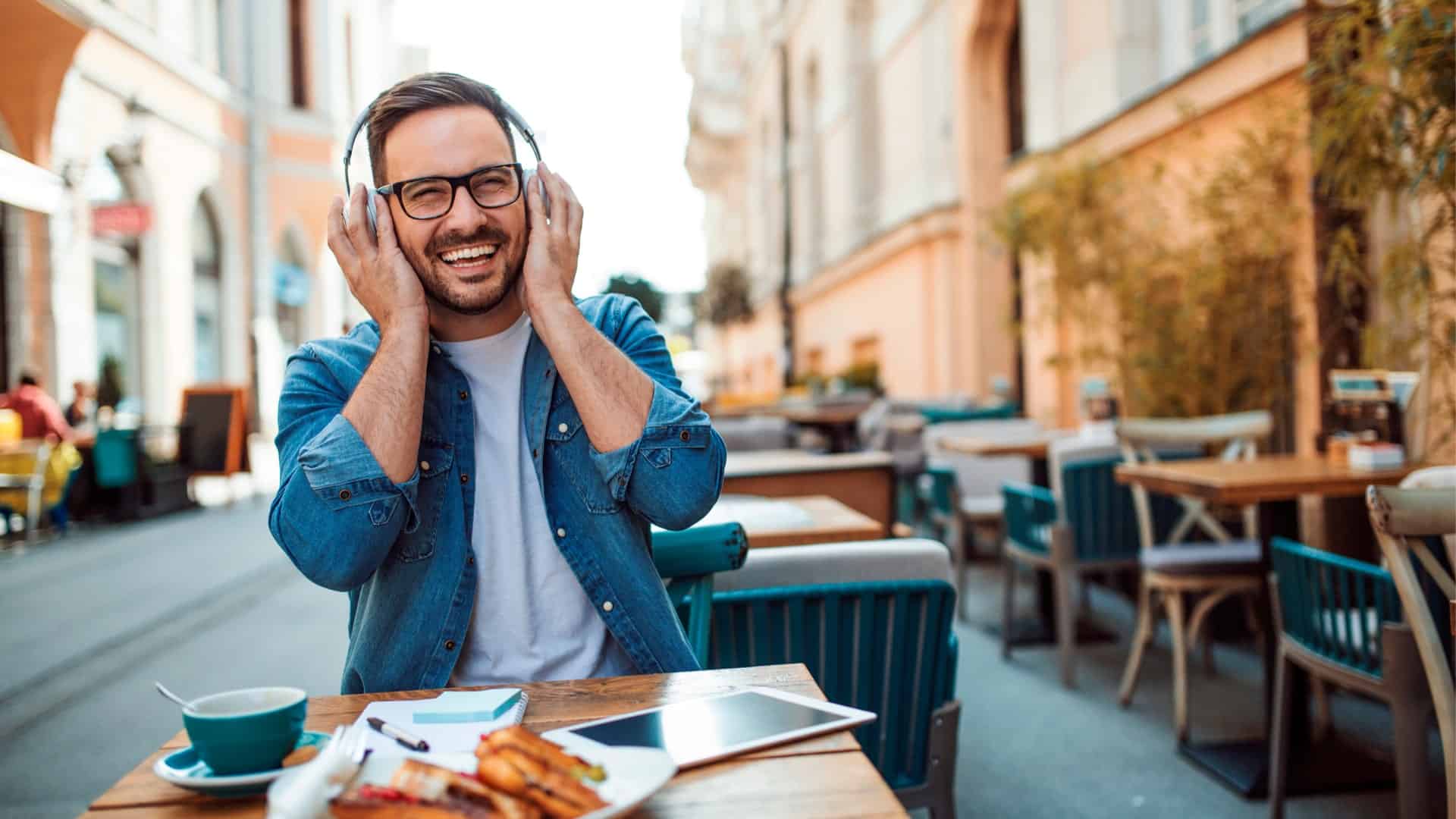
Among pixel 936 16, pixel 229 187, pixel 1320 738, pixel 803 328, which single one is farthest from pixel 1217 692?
pixel 803 328

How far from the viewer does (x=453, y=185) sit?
1.57m

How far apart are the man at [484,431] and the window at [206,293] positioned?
189 inches

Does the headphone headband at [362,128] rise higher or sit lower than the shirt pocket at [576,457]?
higher

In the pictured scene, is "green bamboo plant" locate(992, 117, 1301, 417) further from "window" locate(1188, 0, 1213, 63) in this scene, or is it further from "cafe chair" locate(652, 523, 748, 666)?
"cafe chair" locate(652, 523, 748, 666)

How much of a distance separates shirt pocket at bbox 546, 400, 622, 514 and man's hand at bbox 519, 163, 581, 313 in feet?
0.55

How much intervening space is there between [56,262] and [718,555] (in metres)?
2.63

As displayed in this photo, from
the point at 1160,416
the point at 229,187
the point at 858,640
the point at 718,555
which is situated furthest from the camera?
the point at 229,187

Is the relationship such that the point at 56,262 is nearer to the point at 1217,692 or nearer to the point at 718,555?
the point at 718,555

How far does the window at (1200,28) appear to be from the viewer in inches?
287

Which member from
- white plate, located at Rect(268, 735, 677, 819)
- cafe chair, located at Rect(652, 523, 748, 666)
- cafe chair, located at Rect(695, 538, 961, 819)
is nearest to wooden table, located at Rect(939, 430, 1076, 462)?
cafe chair, located at Rect(695, 538, 961, 819)

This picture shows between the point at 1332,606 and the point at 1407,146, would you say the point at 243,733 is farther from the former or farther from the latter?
the point at 1407,146

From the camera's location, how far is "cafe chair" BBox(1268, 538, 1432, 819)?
87.7 inches

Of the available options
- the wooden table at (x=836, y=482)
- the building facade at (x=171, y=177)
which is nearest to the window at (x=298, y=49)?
the building facade at (x=171, y=177)

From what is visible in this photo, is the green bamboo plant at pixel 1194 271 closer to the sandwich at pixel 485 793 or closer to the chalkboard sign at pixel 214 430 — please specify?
the sandwich at pixel 485 793
